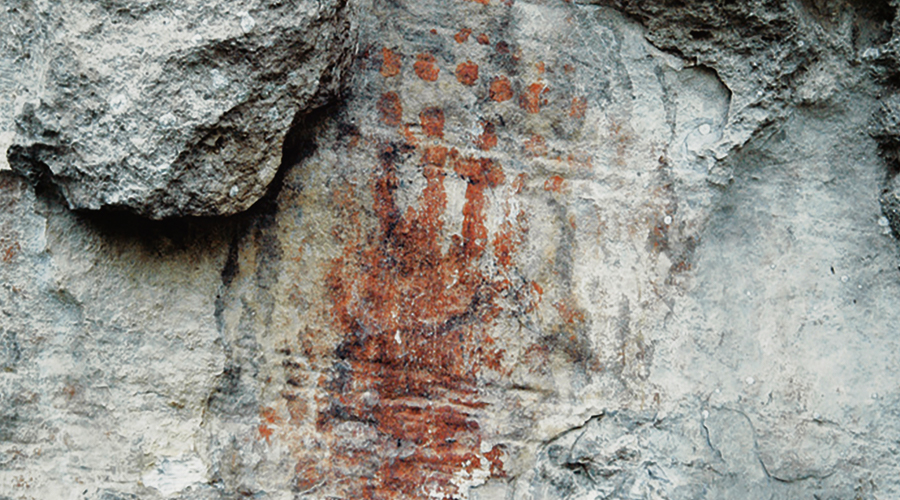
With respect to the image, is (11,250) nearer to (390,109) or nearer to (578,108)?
(390,109)

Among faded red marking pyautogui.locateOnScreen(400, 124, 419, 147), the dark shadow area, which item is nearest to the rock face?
the dark shadow area

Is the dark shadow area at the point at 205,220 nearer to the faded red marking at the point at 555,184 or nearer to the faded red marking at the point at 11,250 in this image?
the faded red marking at the point at 11,250

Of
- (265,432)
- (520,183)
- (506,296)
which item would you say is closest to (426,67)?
(520,183)

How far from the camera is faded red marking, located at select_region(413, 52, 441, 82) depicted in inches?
54.9

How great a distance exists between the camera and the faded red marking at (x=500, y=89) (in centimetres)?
141

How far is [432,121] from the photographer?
4.62 feet

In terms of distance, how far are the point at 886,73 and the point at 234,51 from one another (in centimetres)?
119

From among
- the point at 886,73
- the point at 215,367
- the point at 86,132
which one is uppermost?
the point at 886,73

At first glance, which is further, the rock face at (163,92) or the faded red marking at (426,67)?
the faded red marking at (426,67)

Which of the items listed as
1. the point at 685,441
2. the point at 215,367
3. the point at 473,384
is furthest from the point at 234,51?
the point at 685,441

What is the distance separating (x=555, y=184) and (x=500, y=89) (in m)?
0.22

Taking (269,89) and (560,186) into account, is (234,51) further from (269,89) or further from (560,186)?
(560,186)

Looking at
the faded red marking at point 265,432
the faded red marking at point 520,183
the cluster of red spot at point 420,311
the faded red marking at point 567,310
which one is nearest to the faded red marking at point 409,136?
the cluster of red spot at point 420,311

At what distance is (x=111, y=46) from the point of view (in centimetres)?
117
